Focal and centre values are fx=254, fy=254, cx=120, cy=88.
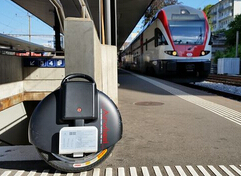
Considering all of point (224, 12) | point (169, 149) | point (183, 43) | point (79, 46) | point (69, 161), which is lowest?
point (169, 149)

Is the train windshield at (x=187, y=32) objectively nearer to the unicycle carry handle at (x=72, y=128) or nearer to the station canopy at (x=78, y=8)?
the station canopy at (x=78, y=8)

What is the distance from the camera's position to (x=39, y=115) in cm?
281

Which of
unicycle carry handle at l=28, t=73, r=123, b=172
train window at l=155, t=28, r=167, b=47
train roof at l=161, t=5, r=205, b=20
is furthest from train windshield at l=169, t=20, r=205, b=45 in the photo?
unicycle carry handle at l=28, t=73, r=123, b=172

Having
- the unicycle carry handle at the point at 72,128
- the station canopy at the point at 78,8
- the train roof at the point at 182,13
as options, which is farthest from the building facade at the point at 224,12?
the unicycle carry handle at the point at 72,128

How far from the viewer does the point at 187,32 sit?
1334cm

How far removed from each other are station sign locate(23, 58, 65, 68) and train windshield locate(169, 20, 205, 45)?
6.32 m

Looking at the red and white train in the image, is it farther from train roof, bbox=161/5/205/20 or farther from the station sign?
the station sign

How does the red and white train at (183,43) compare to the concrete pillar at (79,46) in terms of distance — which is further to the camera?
the red and white train at (183,43)

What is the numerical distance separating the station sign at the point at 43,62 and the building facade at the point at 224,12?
91.1 meters

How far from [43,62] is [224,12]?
100 m

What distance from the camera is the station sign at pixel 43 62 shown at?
962cm

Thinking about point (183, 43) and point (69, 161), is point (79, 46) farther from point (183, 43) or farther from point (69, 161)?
point (183, 43)

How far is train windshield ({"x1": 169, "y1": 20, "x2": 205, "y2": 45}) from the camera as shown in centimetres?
1319

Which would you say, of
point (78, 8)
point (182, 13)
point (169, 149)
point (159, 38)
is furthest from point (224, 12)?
point (169, 149)
